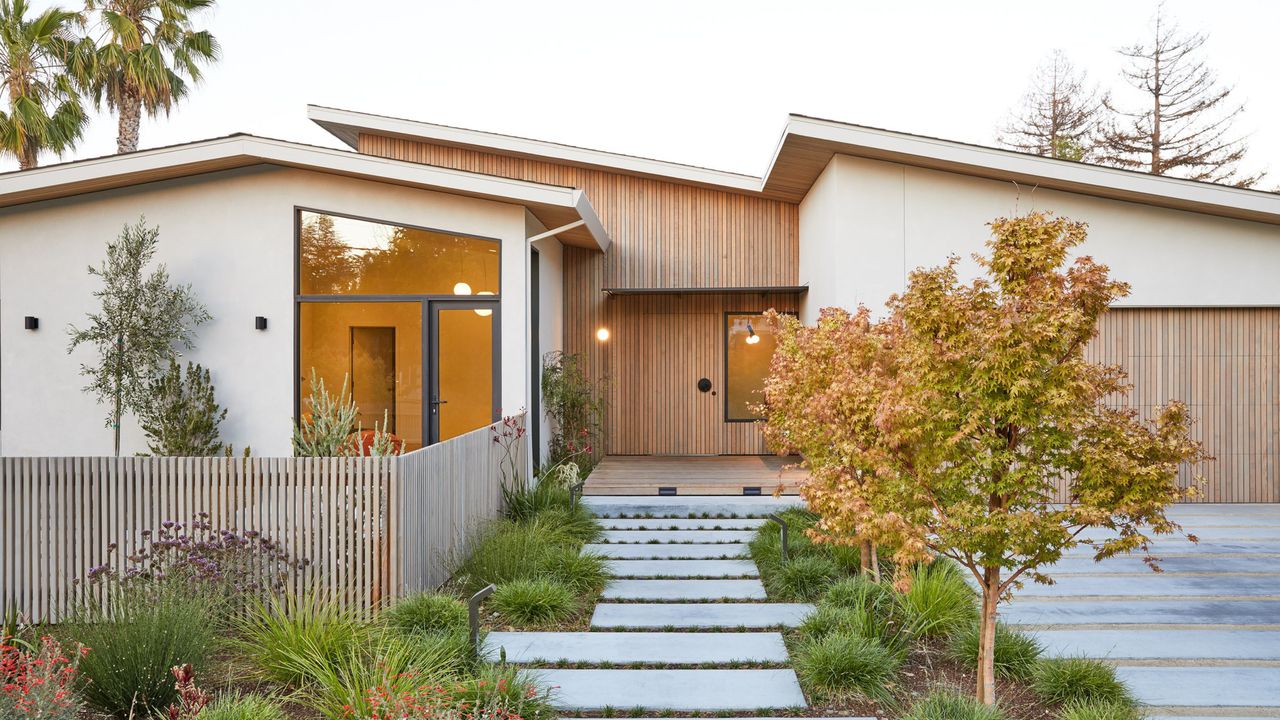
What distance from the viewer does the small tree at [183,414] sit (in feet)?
25.2

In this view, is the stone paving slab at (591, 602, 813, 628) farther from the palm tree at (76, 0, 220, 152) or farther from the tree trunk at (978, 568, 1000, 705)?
the palm tree at (76, 0, 220, 152)

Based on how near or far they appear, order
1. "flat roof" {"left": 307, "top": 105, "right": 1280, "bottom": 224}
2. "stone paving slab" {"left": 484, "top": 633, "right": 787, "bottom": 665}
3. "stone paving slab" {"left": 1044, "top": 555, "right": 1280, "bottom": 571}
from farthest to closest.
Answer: "flat roof" {"left": 307, "top": 105, "right": 1280, "bottom": 224}
"stone paving slab" {"left": 1044, "top": 555, "right": 1280, "bottom": 571}
"stone paving slab" {"left": 484, "top": 633, "right": 787, "bottom": 665}

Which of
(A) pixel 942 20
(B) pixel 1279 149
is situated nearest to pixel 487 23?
(A) pixel 942 20

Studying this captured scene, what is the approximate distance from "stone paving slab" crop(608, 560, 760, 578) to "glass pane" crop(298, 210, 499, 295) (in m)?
3.42

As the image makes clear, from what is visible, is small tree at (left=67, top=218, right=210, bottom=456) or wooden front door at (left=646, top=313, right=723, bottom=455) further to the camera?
wooden front door at (left=646, top=313, right=723, bottom=455)

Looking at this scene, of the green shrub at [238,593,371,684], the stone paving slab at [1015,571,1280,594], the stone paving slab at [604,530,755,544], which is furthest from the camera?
the stone paving slab at [604,530,755,544]

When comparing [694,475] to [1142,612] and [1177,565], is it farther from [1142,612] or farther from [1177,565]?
[1142,612]

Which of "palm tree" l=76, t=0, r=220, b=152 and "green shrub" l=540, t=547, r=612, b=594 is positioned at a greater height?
"palm tree" l=76, t=0, r=220, b=152

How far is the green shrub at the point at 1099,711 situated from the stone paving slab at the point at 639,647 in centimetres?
140

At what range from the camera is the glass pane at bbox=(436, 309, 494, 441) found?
7.95 meters

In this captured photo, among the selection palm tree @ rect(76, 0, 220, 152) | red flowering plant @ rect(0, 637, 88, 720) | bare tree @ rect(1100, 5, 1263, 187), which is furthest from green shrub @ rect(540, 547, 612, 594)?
bare tree @ rect(1100, 5, 1263, 187)

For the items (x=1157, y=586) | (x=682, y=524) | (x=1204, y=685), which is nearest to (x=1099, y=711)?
(x=1204, y=685)

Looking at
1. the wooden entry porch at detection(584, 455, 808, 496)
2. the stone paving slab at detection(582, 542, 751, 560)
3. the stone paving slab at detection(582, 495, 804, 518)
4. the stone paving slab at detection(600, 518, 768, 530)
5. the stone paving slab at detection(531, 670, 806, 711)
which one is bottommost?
the stone paving slab at detection(531, 670, 806, 711)

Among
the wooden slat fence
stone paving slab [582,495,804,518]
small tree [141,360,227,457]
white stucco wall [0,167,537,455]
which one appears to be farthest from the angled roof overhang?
the wooden slat fence
